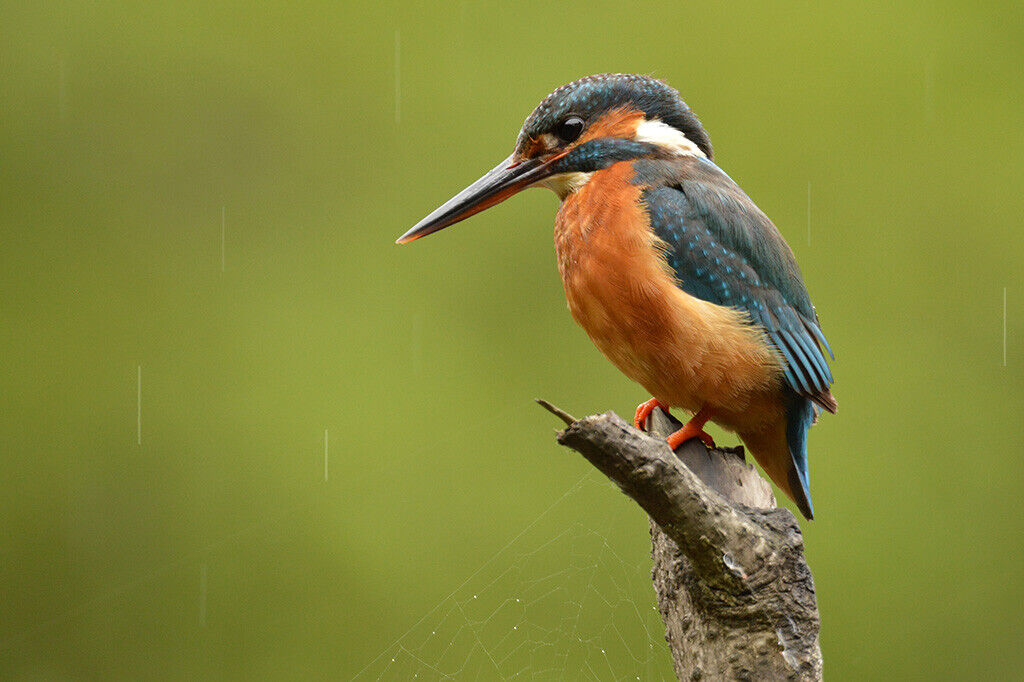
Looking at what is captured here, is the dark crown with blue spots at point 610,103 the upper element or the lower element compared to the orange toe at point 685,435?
upper

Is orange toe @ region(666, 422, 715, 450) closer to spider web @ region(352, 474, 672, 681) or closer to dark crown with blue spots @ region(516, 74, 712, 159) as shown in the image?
dark crown with blue spots @ region(516, 74, 712, 159)

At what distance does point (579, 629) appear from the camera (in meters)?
3.98

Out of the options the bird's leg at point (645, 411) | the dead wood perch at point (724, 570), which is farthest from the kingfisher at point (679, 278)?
the dead wood perch at point (724, 570)

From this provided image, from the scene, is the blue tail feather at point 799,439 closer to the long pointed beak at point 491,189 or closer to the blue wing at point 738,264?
the blue wing at point 738,264

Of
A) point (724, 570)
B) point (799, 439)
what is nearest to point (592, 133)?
point (799, 439)

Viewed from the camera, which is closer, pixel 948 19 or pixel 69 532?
pixel 69 532

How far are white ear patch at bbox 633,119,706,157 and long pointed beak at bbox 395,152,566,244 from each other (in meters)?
0.17

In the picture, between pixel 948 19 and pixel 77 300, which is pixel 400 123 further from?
pixel 948 19

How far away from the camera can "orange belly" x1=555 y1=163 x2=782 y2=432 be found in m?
1.98

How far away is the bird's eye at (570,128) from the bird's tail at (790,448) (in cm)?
67

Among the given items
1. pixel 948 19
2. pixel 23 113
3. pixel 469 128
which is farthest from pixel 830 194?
pixel 23 113

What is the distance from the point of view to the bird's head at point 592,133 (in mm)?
2207

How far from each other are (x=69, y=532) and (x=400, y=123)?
2.19m

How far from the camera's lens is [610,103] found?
222 centimetres
